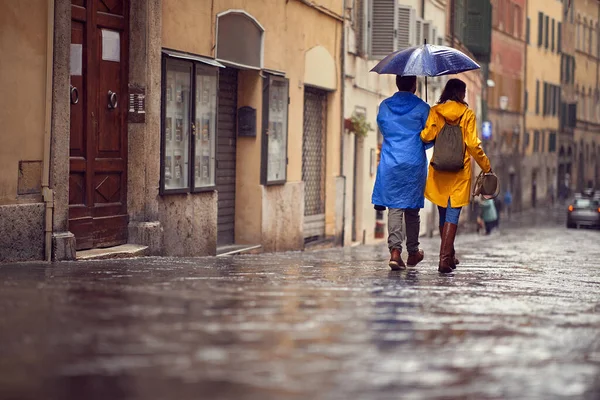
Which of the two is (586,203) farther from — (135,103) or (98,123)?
(98,123)

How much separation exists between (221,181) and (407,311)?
10078mm

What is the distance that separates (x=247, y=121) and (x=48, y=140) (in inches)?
255

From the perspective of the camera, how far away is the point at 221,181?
17906 mm

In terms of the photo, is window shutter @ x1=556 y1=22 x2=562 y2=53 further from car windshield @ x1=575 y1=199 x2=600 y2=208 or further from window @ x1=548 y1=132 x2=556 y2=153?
car windshield @ x1=575 y1=199 x2=600 y2=208

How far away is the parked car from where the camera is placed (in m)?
51.8

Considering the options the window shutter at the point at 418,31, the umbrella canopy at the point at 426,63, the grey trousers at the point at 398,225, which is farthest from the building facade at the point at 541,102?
the grey trousers at the point at 398,225

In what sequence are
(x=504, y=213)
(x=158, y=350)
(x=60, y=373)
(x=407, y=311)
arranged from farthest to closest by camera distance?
(x=504, y=213)
(x=407, y=311)
(x=158, y=350)
(x=60, y=373)

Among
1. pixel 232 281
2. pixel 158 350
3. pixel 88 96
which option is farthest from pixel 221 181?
pixel 158 350

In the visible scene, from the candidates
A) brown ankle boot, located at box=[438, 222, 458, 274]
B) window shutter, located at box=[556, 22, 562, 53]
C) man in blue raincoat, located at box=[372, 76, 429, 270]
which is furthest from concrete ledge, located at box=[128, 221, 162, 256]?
window shutter, located at box=[556, 22, 562, 53]

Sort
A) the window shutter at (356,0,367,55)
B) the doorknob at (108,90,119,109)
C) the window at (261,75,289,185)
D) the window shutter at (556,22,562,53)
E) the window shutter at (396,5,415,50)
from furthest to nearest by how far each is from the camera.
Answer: the window shutter at (556,22,562,53) → the window shutter at (396,5,415,50) → the window shutter at (356,0,367,55) → the window at (261,75,289,185) → the doorknob at (108,90,119,109)

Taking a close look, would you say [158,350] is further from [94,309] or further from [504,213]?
[504,213]

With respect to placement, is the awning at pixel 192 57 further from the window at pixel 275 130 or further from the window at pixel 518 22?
the window at pixel 518 22

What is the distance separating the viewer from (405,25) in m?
28.6

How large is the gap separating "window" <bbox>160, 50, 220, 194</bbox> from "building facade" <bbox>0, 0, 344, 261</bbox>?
24 mm
